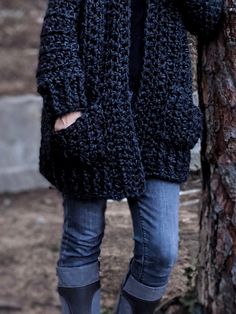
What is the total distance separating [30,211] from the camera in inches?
235

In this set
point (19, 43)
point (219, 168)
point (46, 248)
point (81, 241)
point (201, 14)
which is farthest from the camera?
point (19, 43)

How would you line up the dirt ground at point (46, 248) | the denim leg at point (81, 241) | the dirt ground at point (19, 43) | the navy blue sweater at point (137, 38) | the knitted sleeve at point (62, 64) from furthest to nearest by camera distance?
the dirt ground at point (19, 43) < the dirt ground at point (46, 248) < the denim leg at point (81, 241) < the navy blue sweater at point (137, 38) < the knitted sleeve at point (62, 64)

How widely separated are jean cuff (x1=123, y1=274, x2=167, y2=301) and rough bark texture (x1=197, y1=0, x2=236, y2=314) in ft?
1.16

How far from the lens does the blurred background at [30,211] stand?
3.82 metres

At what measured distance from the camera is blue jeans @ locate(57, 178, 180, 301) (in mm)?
2826

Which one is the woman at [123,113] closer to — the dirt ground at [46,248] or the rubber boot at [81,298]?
the rubber boot at [81,298]

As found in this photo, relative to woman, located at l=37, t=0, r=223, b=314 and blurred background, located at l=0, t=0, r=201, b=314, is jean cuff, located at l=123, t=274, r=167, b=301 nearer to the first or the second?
woman, located at l=37, t=0, r=223, b=314

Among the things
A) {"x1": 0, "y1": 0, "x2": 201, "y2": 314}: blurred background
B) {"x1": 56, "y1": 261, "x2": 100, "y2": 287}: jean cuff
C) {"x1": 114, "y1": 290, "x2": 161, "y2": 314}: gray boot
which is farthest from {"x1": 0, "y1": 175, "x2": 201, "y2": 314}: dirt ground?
{"x1": 56, "y1": 261, "x2": 100, "y2": 287}: jean cuff

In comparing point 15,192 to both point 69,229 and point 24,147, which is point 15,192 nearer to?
point 24,147

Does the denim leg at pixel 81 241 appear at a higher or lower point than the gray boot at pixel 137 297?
higher

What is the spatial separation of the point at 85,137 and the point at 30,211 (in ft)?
10.9

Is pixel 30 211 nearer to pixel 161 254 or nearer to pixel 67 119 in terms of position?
pixel 161 254

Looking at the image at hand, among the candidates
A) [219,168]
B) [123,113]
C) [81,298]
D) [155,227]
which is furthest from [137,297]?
[123,113]

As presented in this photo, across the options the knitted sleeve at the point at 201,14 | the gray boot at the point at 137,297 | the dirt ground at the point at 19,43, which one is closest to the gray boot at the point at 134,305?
the gray boot at the point at 137,297
